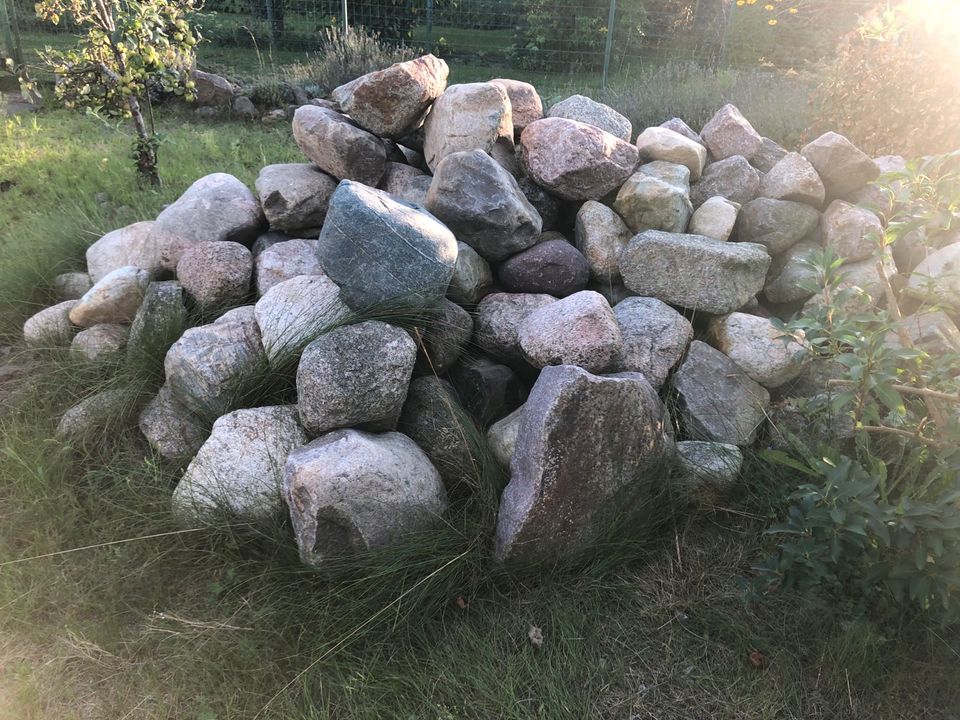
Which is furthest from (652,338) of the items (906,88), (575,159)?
(906,88)

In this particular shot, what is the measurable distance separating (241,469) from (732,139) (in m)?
3.08

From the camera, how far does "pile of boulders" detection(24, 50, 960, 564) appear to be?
2678mm

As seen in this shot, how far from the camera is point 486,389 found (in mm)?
3191

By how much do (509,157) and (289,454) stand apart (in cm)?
191

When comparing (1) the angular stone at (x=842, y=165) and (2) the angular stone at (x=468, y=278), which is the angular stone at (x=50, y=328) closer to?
(2) the angular stone at (x=468, y=278)

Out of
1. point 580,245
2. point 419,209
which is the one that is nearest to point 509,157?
point 580,245

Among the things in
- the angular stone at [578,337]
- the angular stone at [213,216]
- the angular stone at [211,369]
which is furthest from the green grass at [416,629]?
the angular stone at [213,216]

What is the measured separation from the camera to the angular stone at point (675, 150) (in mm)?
3918

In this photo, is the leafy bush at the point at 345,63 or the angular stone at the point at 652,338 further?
the leafy bush at the point at 345,63

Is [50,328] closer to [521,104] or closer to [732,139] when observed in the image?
[521,104]

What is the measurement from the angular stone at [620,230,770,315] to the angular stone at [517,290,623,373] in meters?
0.43

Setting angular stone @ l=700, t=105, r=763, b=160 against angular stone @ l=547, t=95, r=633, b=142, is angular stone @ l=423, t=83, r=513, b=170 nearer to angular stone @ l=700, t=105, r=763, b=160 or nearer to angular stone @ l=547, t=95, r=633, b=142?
angular stone @ l=547, t=95, r=633, b=142

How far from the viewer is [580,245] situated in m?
3.65

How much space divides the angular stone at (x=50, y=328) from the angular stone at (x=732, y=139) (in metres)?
3.48
